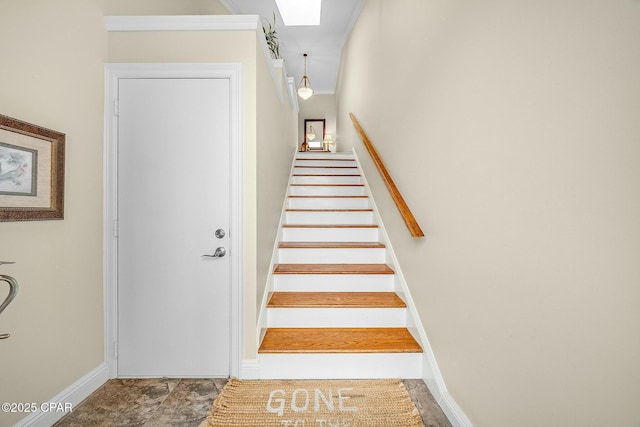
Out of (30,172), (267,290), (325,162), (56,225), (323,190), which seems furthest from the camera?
(325,162)

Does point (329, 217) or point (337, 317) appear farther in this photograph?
point (329, 217)

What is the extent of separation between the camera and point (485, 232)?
1.24m

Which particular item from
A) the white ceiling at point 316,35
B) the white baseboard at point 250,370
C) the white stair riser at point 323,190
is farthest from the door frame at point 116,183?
the white ceiling at point 316,35

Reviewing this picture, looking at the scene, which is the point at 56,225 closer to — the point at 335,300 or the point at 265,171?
the point at 265,171

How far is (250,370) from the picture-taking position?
178 cm

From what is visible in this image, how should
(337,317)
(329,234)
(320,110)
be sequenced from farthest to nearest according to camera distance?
(320,110)
(329,234)
(337,317)

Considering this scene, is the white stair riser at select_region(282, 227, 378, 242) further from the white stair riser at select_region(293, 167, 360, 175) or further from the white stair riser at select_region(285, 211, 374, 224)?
the white stair riser at select_region(293, 167, 360, 175)

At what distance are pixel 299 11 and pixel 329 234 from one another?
3.74 metres

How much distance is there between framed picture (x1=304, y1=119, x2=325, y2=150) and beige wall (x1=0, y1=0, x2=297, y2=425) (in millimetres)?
6377

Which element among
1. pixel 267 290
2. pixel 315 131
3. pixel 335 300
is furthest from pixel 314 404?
pixel 315 131

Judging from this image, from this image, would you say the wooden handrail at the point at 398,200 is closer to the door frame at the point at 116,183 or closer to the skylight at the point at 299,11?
the door frame at the point at 116,183

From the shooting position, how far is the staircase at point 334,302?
1786 millimetres

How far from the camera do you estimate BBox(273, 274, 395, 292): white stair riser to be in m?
2.30

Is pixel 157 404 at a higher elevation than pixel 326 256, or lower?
lower
